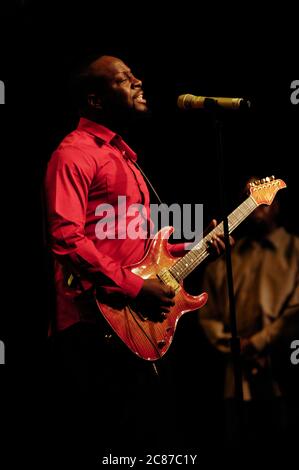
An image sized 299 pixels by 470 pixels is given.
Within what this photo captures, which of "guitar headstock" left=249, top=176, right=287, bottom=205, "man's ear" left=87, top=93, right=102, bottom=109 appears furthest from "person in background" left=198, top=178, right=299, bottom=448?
"man's ear" left=87, top=93, right=102, bottom=109

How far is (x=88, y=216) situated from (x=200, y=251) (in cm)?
52

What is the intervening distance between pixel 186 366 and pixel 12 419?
1.33 m

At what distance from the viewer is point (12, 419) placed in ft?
11.5

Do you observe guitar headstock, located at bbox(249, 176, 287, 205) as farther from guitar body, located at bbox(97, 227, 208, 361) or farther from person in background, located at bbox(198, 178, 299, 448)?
person in background, located at bbox(198, 178, 299, 448)

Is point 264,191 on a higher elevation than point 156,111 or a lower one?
lower

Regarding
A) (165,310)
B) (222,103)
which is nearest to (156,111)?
(222,103)

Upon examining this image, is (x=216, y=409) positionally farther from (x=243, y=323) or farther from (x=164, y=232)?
(x=164, y=232)

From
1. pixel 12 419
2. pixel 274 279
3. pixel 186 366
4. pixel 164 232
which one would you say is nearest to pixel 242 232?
pixel 274 279

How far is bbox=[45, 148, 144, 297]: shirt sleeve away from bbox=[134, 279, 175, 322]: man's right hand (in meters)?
0.04

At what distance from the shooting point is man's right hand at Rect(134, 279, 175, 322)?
2756 millimetres

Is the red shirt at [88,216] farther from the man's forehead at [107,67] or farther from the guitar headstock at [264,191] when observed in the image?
the guitar headstock at [264,191]

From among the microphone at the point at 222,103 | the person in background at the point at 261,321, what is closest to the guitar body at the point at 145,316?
the microphone at the point at 222,103

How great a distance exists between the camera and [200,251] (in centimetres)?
306

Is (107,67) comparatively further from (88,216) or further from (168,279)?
(168,279)
